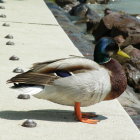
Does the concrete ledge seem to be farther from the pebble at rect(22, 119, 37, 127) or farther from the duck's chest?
the duck's chest

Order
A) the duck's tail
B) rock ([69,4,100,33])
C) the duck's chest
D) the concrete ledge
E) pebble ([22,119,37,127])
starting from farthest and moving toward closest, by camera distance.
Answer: rock ([69,4,100,33]) < the duck's tail < the duck's chest < pebble ([22,119,37,127]) < the concrete ledge

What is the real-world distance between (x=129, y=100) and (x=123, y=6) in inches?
778

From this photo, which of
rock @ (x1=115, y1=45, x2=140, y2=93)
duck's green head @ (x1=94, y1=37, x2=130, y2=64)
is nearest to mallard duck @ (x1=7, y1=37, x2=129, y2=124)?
duck's green head @ (x1=94, y1=37, x2=130, y2=64)

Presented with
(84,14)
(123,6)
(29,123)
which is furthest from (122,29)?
(123,6)

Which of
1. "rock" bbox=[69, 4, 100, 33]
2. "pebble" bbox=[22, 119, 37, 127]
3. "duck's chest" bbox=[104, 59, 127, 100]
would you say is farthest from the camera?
"rock" bbox=[69, 4, 100, 33]

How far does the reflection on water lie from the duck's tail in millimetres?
15694

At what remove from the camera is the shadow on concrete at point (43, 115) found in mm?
6168

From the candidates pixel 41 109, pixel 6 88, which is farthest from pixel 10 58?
pixel 41 109

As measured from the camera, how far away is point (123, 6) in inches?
1120

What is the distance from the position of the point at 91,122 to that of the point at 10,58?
3.04 meters

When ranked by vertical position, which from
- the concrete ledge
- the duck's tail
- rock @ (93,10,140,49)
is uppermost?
the concrete ledge

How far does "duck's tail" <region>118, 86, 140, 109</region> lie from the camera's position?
28.7 ft

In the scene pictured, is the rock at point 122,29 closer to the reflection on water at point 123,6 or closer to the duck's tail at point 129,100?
the duck's tail at point 129,100

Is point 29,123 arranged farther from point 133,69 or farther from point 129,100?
point 133,69
